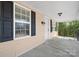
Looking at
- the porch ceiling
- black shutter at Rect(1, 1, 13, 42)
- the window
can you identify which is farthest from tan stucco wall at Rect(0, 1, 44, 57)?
the porch ceiling

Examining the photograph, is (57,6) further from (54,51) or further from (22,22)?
(54,51)

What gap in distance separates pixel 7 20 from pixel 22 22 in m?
1.83

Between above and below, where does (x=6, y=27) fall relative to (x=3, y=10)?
below

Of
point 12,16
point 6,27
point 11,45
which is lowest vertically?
point 11,45

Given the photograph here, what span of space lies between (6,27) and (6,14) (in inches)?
17.9

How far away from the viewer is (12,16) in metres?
5.29

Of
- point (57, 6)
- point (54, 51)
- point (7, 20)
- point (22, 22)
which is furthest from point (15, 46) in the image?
point (57, 6)

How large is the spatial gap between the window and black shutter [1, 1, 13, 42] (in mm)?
764

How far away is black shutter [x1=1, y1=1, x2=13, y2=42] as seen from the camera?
462 cm

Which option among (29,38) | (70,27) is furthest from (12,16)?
(70,27)

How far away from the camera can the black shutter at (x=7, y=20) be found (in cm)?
462

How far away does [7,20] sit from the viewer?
4.89 m

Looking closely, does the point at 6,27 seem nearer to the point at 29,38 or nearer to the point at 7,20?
the point at 7,20

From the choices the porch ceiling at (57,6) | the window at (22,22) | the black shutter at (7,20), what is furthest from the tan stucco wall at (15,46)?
the porch ceiling at (57,6)
